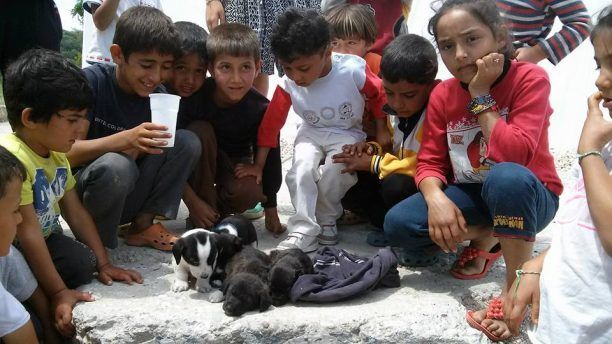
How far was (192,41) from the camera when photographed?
3111 mm

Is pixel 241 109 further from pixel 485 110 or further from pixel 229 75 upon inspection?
pixel 485 110

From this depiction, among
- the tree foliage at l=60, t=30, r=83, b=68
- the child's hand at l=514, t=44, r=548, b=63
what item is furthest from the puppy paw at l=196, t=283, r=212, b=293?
the tree foliage at l=60, t=30, r=83, b=68

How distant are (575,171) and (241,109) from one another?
6.14 feet

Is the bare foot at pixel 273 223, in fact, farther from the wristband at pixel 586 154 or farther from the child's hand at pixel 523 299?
the wristband at pixel 586 154

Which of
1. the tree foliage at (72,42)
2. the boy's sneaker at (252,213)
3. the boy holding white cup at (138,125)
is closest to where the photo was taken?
the boy holding white cup at (138,125)

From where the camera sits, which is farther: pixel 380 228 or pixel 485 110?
pixel 380 228

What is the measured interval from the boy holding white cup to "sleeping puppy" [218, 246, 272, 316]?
0.67 metres

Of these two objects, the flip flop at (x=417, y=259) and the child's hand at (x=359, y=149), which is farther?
the child's hand at (x=359, y=149)

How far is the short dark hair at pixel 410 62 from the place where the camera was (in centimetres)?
266

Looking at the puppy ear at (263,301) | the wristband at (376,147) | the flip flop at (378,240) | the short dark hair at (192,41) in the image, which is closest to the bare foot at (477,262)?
the flip flop at (378,240)

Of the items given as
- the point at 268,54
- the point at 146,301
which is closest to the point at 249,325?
the point at 146,301

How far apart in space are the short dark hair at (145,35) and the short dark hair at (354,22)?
1.03 m

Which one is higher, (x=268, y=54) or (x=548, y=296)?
(x=268, y=54)

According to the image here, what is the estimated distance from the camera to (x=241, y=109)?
10.6ft
